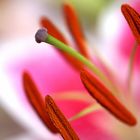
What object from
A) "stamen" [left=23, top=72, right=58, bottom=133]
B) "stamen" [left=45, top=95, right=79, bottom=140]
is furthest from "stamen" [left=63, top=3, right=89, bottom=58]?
"stamen" [left=45, top=95, right=79, bottom=140]

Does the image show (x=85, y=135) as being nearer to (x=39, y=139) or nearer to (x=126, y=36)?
(x=39, y=139)

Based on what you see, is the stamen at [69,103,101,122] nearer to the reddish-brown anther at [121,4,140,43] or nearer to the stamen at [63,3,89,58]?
the stamen at [63,3,89,58]

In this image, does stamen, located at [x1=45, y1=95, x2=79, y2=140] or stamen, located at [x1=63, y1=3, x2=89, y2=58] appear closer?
stamen, located at [x1=45, y1=95, x2=79, y2=140]

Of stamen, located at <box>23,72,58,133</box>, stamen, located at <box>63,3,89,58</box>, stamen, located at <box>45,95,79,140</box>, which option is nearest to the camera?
stamen, located at <box>45,95,79,140</box>

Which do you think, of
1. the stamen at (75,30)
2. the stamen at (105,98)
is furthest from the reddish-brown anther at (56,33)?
the stamen at (105,98)

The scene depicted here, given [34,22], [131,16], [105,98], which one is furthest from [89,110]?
[34,22]

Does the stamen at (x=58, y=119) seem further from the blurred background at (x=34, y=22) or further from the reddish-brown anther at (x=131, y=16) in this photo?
the blurred background at (x=34, y=22)

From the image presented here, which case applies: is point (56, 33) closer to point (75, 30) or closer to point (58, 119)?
point (75, 30)
